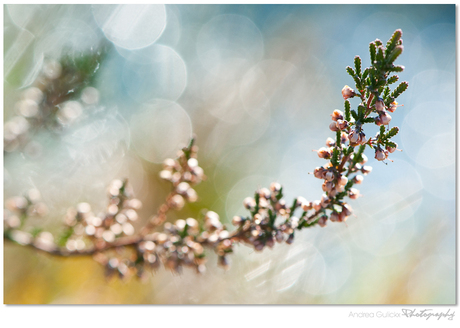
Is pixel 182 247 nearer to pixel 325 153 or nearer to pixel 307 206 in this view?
pixel 307 206

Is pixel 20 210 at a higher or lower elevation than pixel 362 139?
lower

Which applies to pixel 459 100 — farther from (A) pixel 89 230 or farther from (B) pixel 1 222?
(B) pixel 1 222

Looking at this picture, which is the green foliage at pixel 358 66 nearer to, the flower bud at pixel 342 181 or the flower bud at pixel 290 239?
the flower bud at pixel 342 181

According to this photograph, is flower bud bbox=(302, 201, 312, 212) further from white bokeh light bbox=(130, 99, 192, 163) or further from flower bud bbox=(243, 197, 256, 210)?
white bokeh light bbox=(130, 99, 192, 163)

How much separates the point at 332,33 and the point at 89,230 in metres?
3.43

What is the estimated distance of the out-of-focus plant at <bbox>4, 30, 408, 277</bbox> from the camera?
1005mm

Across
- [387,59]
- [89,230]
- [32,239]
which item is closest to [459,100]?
[387,59]

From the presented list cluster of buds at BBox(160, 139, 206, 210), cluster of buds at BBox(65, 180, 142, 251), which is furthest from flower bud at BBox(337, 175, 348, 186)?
cluster of buds at BBox(65, 180, 142, 251)

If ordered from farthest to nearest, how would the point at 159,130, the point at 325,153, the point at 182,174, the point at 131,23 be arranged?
the point at 159,130 → the point at 131,23 → the point at 182,174 → the point at 325,153

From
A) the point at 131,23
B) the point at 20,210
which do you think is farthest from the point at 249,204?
the point at 131,23

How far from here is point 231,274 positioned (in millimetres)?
2541

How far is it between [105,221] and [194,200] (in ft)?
1.53

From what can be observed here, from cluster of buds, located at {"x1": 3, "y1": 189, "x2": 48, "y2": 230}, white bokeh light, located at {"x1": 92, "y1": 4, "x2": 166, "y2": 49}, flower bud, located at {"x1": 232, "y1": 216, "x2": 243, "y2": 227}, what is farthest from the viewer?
white bokeh light, located at {"x1": 92, "y1": 4, "x2": 166, "y2": 49}

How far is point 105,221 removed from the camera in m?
1.54
